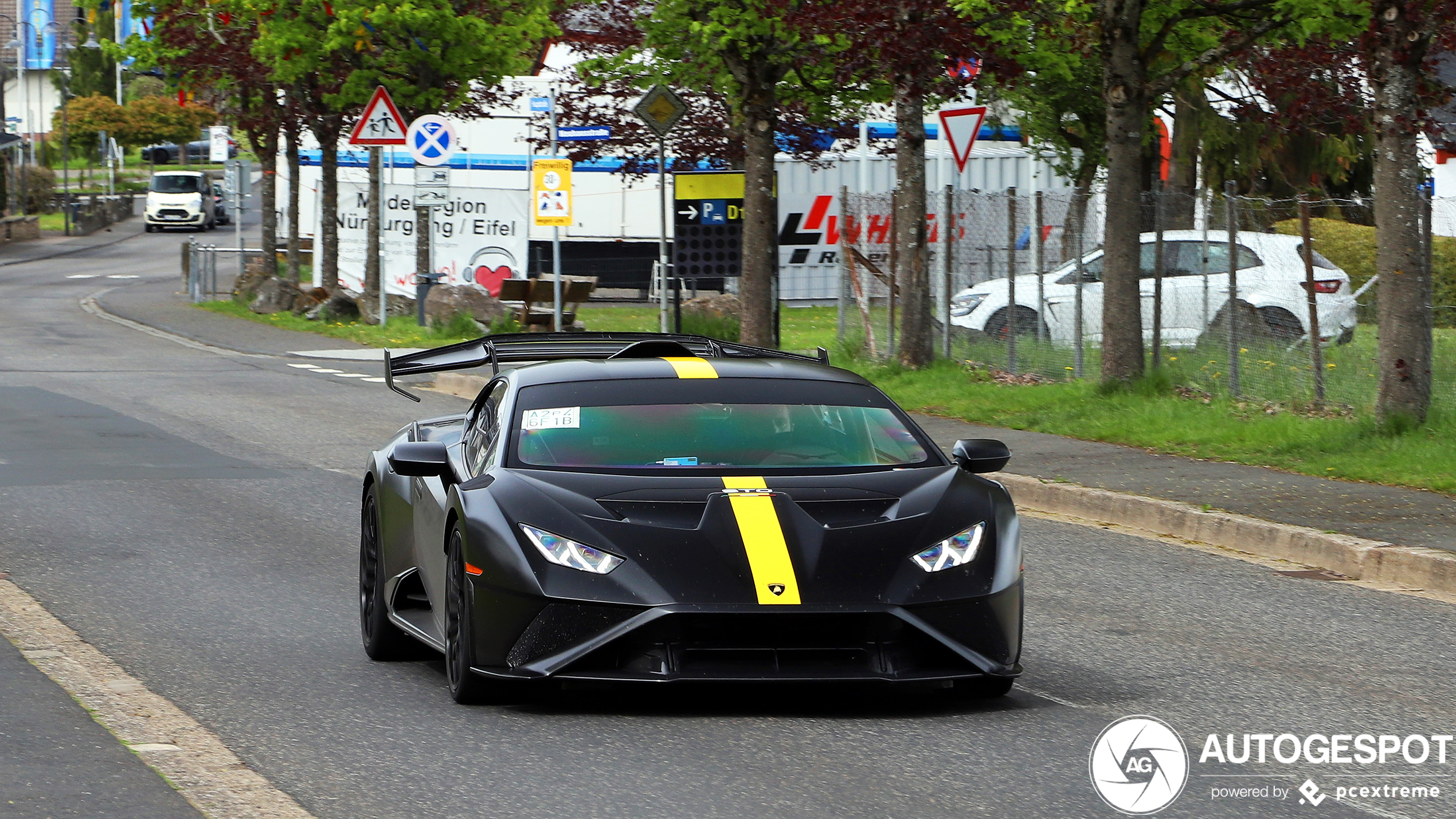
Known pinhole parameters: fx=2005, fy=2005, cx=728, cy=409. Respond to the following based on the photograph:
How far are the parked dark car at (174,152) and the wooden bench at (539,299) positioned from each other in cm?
7429

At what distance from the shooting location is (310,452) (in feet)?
52.2

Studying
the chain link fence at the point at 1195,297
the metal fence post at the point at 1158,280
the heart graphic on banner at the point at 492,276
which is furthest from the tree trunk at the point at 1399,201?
the heart graphic on banner at the point at 492,276

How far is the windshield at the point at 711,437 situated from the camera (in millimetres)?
7020

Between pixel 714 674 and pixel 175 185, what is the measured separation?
251ft

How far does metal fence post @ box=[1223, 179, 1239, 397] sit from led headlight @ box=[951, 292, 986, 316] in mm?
4903

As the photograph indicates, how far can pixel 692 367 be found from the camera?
7.58m

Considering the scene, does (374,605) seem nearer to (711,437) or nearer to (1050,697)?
(711,437)

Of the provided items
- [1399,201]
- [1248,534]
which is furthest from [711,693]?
[1399,201]

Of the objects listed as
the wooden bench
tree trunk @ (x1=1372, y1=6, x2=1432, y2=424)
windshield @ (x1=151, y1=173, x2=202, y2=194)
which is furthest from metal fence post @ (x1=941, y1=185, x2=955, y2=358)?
windshield @ (x1=151, y1=173, x2=202, y2=194)

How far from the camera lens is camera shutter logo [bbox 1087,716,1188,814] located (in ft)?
18.3

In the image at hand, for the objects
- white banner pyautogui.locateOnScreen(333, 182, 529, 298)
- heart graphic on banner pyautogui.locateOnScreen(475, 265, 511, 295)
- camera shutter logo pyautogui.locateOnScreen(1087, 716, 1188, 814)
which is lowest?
camera shutter logo pyautogui.locateOnScreen(1087, 716, 1188, 814)

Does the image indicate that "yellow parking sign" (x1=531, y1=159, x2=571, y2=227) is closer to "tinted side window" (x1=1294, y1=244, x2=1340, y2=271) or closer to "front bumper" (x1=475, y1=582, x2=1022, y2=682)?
Answer: "tinted side window" (x1=1294, y1=244, x2=1340, y2=271)

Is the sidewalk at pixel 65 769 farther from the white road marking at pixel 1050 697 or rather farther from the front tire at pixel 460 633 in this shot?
the white road marking at pixel 1050 697

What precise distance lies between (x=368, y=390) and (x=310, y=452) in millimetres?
6158
